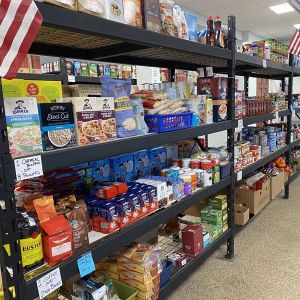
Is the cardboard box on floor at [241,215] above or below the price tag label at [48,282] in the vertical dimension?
below

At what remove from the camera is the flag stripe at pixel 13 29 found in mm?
939

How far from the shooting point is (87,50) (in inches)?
72.0

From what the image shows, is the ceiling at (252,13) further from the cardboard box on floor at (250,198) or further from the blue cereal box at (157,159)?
the blue cereal box at (157,159)

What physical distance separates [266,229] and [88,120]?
2498 millimetres

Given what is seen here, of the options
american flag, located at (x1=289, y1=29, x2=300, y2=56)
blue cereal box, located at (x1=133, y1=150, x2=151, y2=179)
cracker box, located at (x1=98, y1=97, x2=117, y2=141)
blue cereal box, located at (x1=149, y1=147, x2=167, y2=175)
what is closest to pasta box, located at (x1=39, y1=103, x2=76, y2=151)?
cracker box, located at (x1=98, y1=97, x2=117, y2=141)

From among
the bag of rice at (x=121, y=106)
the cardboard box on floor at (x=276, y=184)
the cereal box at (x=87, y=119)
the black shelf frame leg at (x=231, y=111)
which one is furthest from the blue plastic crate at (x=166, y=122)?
the cardboard box on floor at (x=276, y=184)

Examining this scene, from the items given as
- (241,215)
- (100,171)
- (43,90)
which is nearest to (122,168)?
(100,171)

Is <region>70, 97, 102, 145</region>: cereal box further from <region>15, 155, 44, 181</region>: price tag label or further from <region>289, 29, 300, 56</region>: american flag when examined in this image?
<region>289, 29, 300, 56</region>: american flag

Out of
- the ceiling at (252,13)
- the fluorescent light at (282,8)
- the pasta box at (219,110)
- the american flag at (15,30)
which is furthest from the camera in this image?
the fluorescent light at (282,8)

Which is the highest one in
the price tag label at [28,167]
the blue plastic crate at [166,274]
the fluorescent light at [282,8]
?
the fluorescent light at [282,8]

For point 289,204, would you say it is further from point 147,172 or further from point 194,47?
point 194,47

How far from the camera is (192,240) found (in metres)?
2.14

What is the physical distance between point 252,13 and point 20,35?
26.2ft

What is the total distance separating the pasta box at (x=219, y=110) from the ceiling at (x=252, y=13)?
4.99 metres
